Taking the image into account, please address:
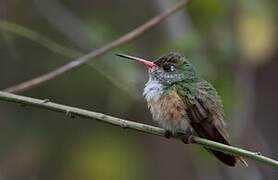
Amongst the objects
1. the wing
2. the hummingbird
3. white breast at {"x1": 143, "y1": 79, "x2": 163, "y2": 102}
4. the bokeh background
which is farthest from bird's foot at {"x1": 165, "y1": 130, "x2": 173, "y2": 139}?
the bokeh background

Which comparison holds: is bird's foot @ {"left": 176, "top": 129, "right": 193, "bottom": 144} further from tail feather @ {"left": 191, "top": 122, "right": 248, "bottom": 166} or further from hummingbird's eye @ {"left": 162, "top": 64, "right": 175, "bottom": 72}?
hummingbird's eye @ {"left": 162, "top": 64, "right": 175, "bottom": 72}

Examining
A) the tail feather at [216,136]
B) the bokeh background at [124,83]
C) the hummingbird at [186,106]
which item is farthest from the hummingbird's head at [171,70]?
the bokeh background at [124,83]

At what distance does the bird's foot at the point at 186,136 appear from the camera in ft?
10.8

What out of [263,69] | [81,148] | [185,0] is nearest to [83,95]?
[81,148]

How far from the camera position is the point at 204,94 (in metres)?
3.61

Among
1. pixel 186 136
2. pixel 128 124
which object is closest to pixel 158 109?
pixel 186 136

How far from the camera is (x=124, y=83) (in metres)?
4.70

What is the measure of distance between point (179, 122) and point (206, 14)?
4.79ft

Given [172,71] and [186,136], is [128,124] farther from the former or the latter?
[172,71]

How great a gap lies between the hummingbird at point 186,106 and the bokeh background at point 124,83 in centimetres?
81

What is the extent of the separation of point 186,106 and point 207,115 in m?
0.10

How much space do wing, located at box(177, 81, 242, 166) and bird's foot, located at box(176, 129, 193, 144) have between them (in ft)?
0.13

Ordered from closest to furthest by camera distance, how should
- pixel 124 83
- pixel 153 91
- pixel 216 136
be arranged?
pixel 216 136 → pixel 153 91 → pixel 124 83

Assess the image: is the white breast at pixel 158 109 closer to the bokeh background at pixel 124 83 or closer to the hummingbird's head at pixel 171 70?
the hummingbird's head at pixel 171 70
